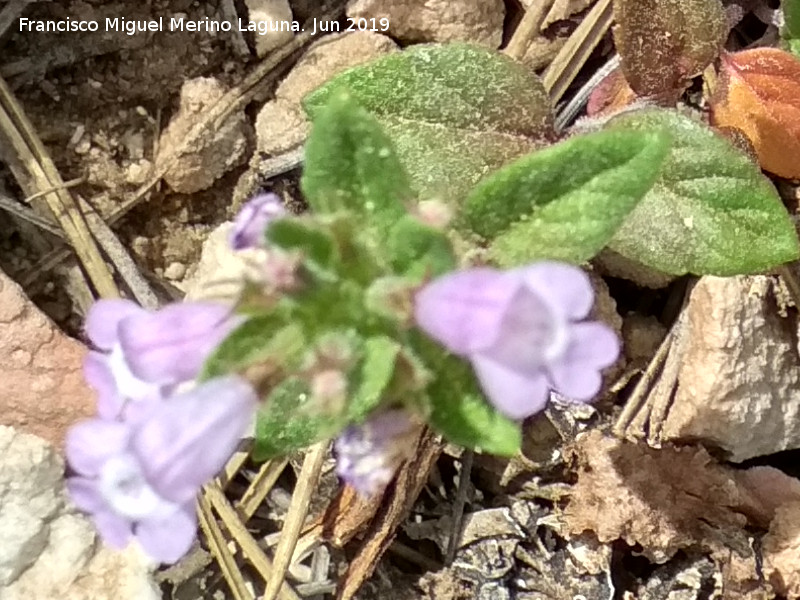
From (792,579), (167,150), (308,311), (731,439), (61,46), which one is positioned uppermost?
(308,311)

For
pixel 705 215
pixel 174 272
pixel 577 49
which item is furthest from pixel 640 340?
pixel 174 272

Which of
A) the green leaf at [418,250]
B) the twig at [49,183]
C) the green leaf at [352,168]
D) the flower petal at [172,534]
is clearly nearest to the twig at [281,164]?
the twig at [49,183]

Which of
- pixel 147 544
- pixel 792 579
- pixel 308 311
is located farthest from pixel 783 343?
pixel 147 544

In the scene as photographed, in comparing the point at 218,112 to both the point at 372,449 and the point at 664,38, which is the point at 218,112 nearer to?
the point at 664,38

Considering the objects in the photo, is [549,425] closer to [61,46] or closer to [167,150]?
[167,150]

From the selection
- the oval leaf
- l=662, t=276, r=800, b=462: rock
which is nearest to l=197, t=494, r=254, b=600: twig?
l=662, t=276, r=800, b=462: rock

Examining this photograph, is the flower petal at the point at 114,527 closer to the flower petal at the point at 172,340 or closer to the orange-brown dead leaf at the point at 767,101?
the flower petal at the point at 172,340
